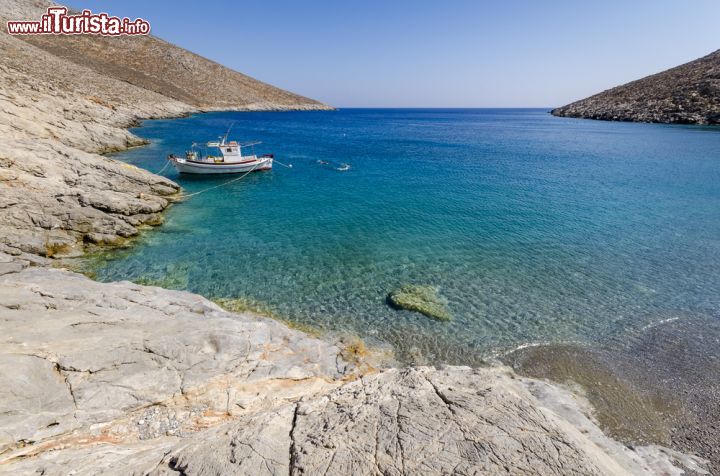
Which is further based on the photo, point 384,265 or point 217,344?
point 384,265

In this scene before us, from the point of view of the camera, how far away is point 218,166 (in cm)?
3509

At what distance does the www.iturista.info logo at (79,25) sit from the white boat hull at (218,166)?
8238 cm

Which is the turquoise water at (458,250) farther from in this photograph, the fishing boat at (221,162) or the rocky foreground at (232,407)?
the rocky foreground at (232,407)

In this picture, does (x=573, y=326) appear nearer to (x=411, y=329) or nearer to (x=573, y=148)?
(x=411, y=329)

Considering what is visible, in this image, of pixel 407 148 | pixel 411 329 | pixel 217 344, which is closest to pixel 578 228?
pixel 411 329

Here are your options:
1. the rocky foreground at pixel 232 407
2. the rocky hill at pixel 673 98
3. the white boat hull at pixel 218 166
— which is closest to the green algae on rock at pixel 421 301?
the rocky foreground at pixel 232 407

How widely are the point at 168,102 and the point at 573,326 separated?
4254 inches

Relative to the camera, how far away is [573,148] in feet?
186

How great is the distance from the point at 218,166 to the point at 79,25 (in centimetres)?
10823

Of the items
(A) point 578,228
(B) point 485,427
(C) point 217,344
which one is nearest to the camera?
(B) point 485,427

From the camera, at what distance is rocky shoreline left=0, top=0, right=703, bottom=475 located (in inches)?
207

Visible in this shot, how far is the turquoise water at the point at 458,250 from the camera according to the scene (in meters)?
13.6

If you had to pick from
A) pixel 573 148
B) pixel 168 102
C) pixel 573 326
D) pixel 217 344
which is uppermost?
pixel 168 102

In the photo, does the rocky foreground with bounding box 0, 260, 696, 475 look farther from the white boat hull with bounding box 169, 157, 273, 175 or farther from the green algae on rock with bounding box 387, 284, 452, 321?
the white boat hull with bounding box 169, 157, 273, 175
